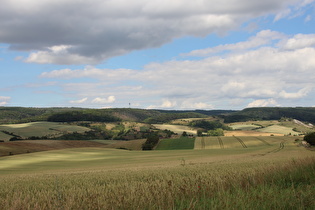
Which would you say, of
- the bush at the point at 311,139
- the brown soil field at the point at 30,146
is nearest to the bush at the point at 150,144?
the brown soil field at the point at 30,146

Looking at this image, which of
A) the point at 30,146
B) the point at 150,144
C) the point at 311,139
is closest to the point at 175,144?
the point at 150,144

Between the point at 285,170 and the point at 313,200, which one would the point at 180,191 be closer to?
the point at 313,200

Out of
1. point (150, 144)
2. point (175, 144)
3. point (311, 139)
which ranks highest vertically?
point (311, 139)

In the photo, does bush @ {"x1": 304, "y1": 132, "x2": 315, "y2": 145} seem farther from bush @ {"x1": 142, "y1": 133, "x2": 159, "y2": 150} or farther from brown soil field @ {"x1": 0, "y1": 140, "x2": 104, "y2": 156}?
brown soil field @ {"x1": 0, "y1": 140, "x2": 104, "y2": 156}

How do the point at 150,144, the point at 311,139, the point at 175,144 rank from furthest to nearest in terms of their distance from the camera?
the point at 175,144
the point at 150,144
the point at 311,139

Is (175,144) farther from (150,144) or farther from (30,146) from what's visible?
(30,146)

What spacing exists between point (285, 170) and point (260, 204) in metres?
5.12

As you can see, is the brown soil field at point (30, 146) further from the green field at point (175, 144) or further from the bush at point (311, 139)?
the bush at point (311, 139)

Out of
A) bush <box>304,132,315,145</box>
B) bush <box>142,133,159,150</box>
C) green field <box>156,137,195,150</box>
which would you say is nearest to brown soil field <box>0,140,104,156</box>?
bush <box>142,133,159,150</box>

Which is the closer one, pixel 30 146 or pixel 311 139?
pixel 311 139

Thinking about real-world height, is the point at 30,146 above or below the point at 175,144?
above

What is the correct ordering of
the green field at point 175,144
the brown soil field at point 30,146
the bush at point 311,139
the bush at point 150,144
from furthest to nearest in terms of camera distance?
the bush at point 150,144
the green field at point 175,144
the brown soil field at point 30,146
the bush at point 311,139

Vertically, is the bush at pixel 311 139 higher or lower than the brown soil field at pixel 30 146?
higher

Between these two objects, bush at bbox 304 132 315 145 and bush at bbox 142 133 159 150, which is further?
bush at bbox 142 133 159 150
